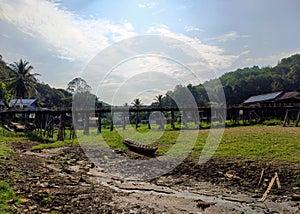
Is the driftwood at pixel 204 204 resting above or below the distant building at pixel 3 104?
below

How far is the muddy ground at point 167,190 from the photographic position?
11.1 m

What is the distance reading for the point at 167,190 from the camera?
1430 cm

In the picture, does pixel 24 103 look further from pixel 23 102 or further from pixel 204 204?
pixel 204 204

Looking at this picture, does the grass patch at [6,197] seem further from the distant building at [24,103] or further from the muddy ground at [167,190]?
the distant building at [24,103]

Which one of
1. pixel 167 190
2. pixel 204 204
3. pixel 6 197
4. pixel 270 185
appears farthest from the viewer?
pixel 167 190

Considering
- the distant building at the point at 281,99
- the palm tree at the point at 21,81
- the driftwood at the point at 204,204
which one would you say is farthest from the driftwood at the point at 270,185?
the palm tree at the point at 21,81

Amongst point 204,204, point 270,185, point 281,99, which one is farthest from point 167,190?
point 281,99

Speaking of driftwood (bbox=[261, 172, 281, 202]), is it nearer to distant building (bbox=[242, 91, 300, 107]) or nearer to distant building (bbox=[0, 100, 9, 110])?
distant building (bbox=[242, 91, 300, 107])

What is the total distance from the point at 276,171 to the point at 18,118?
4986 centimetres

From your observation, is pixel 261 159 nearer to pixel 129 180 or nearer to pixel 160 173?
pixel 160 173

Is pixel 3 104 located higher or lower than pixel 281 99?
lower

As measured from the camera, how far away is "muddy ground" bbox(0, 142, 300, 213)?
1108 cm

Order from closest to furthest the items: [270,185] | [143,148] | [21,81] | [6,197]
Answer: [6,197] < [270,185] < [143,148] < [21,81]

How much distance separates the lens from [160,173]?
17.8m
